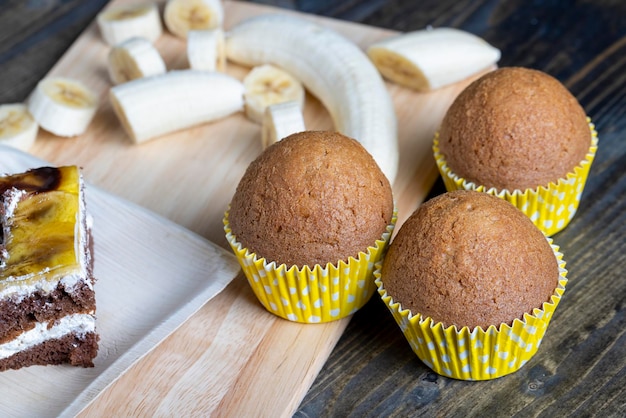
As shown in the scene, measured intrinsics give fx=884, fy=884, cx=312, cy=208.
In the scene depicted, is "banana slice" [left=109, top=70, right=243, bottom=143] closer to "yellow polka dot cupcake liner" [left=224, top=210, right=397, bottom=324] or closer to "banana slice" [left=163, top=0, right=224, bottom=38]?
"banana slice" [left=163, top=0, right=224, bottom=38]

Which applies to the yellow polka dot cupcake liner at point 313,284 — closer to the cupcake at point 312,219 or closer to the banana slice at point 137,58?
the cupcake at point 312,219

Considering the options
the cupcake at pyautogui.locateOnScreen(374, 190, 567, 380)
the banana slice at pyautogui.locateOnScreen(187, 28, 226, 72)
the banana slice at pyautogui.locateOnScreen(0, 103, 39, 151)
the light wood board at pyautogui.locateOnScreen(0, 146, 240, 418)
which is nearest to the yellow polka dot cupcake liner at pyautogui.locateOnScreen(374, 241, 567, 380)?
the cupcake at pyautogui.locateOnScreen(374, 190, 567, 380)

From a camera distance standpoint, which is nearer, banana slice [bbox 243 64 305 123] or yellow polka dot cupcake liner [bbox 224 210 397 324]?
yellow polka dot cupcake liner [bbox 224 210 397 324]

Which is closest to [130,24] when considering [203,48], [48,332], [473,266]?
[203,48]

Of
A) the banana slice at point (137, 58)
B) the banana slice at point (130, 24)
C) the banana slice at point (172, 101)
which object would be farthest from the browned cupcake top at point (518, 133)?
the banana slice at point (130, 24)

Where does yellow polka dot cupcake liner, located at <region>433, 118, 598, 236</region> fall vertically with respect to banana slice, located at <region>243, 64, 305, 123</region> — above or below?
above

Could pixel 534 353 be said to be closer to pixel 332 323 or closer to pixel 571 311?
pixel 571 311

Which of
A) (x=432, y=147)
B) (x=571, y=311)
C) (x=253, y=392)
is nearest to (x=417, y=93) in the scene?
(x=432, y=147)
